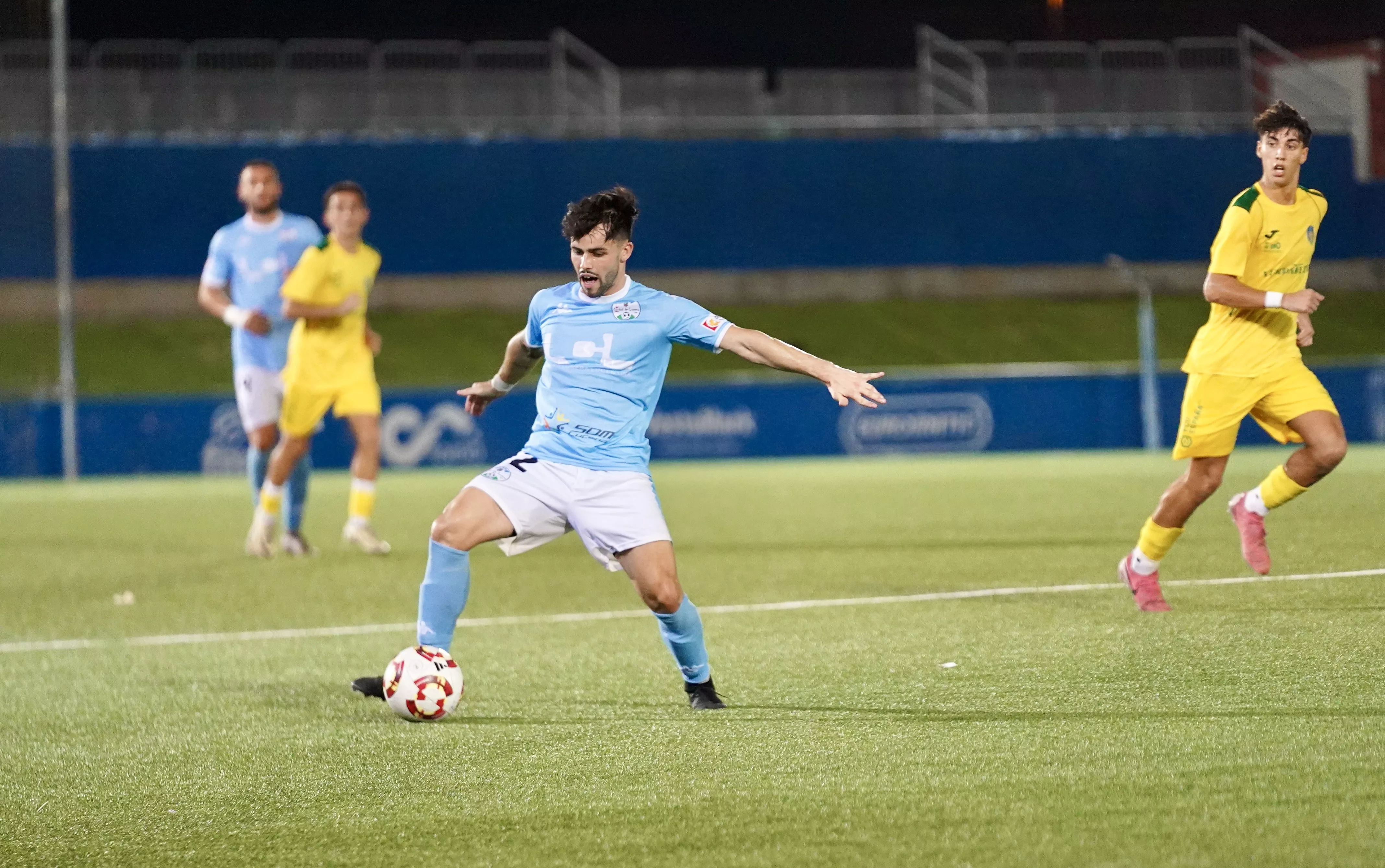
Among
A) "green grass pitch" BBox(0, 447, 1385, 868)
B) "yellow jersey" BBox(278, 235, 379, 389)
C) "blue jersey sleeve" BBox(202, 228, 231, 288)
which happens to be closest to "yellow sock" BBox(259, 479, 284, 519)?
"green grass pitch" BBox(0, 447, 1385, 868)

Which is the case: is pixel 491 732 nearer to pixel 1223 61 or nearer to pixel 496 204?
pixel 496 204

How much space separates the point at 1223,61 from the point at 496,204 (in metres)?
14.2

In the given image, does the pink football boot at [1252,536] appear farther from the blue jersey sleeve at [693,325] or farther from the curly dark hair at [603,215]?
the curly dark hair at [603,215]

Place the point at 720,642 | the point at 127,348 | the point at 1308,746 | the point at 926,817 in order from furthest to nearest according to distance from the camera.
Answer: the point at 127,348
the point at 720,642
the point at 1308,746
the point at 926,817

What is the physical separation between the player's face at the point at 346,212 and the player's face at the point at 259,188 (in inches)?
17.3

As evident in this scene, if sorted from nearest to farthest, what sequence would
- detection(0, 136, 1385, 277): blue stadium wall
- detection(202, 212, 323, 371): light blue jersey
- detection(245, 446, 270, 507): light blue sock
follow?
detection(202, 212, 323, 371): light blue jersey, detection(245, 446, 270, 507): light blue sock, detection(0, 136, 1385, 277): blue stadium wall

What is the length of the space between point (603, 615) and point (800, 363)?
3.11 meters

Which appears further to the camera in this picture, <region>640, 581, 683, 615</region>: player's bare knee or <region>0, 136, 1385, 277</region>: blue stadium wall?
<region>0, 136, 1385, 277</region>: blue stadium wall

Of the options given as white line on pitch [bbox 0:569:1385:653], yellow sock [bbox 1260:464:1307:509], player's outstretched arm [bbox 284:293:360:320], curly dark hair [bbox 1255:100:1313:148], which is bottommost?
white line on pitch [bbox 0:569:1385:653]

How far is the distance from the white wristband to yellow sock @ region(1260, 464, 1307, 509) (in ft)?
21.0

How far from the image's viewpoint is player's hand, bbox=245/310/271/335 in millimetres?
10383

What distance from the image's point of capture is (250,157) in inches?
1120

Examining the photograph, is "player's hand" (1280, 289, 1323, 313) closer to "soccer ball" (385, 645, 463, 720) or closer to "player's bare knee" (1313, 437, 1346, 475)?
"player's bare knee" (1313, 437, 1346, 475)

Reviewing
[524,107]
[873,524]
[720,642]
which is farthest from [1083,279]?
[720,642]
